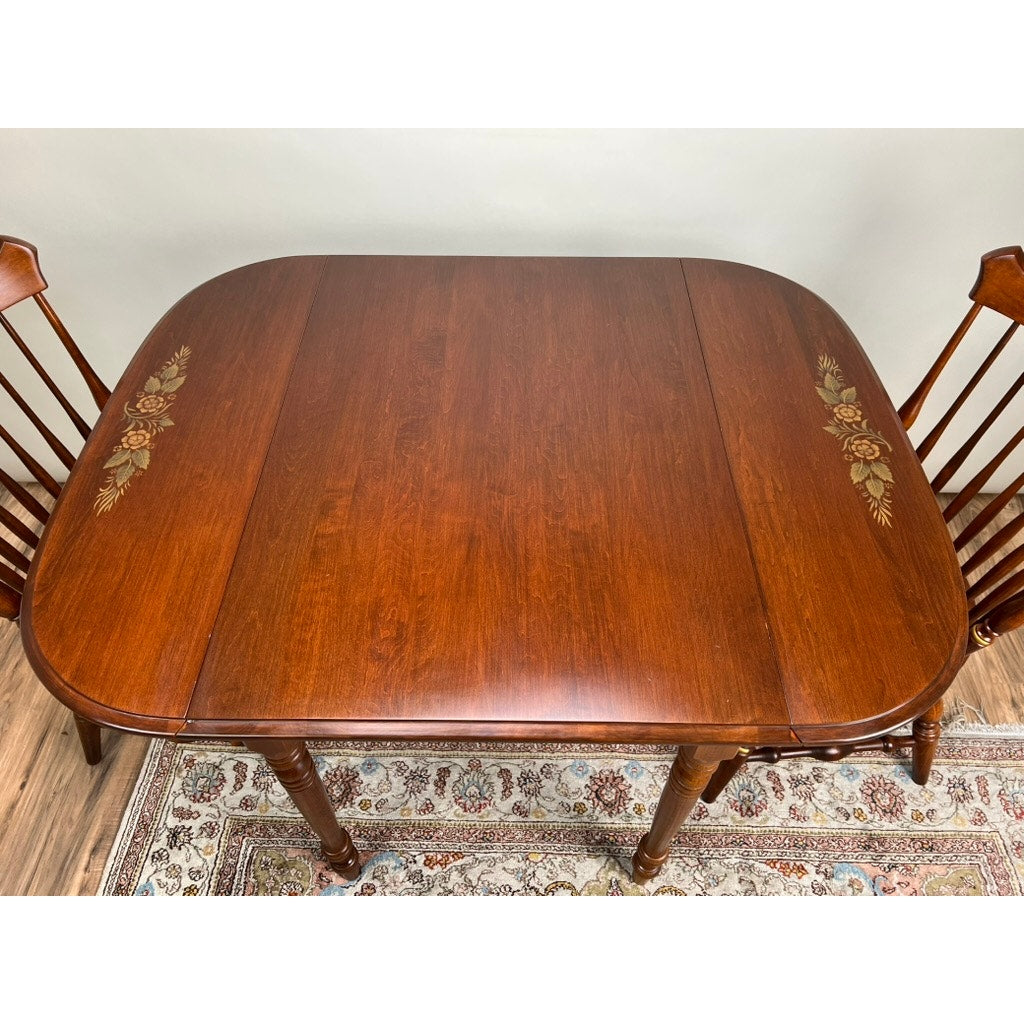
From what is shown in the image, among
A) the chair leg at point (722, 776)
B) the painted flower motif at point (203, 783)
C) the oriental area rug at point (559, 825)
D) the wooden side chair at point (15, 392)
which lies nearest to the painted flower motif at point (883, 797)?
the oriental area rug at point (559, 825)

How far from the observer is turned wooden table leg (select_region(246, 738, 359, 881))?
0.95 metres

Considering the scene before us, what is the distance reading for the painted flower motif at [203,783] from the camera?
1451mm

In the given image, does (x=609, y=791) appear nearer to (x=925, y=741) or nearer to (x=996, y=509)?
(x=925, y=741)

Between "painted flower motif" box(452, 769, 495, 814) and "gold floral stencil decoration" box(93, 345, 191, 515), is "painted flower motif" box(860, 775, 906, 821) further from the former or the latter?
"gold floral stencil decoration" box(93, 345, 191, 515)

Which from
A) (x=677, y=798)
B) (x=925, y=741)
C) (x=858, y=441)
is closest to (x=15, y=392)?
(x=677, y=798)

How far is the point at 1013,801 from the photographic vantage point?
1457mm

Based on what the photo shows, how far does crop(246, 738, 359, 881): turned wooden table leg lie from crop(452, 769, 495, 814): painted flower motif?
0.22m

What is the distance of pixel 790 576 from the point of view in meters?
0.94

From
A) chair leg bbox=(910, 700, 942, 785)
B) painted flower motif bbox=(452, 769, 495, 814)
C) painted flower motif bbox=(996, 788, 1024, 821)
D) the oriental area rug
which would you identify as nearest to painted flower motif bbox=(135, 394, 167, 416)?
the oriental area rug
